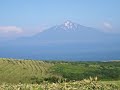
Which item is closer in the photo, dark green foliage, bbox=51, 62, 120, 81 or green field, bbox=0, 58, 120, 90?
green field, bbox=0, 58, 120, 90

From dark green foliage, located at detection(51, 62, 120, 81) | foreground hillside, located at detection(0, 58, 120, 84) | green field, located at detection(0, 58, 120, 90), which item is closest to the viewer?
green field, located at detection(0, 58, 120, 90)

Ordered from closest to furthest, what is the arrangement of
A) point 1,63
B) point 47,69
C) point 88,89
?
1. point 88,89
2. point 1,63
3. point 47,69

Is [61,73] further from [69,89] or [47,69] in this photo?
[69,89]

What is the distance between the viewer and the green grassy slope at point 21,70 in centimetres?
11080

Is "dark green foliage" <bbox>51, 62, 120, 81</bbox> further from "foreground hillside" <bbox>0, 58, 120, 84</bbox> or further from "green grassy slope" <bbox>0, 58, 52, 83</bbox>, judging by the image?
"green grassy slope" <bbox>0, 58, 52, 83</bbox>

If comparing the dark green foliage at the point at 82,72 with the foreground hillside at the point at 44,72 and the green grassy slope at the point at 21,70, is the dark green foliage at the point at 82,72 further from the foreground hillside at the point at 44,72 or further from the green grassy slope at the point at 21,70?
the green grassy slope at the point at 21,70

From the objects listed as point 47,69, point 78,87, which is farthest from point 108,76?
point 78,87

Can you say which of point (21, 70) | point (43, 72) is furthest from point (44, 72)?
point (21, 70)

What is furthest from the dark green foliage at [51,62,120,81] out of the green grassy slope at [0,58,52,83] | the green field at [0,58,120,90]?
the green grassy slope at [0,58,52,83]

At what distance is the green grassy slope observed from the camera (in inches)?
4362

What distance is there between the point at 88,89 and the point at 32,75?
A: 102138 mm

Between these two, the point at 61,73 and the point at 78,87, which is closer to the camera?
the point at 78,87

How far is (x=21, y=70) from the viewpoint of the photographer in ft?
403

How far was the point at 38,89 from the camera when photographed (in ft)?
55.1
